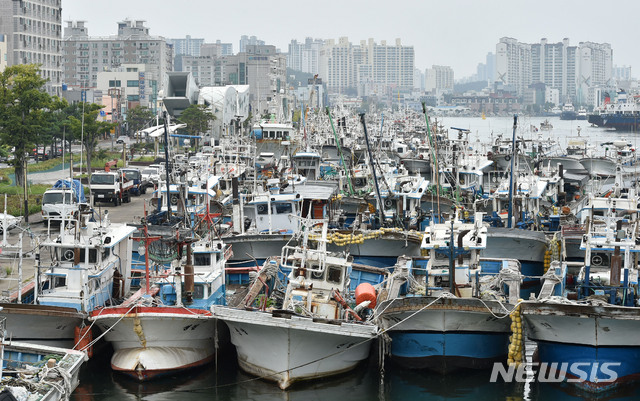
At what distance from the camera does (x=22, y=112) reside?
45.8 meters

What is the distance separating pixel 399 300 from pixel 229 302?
455cm

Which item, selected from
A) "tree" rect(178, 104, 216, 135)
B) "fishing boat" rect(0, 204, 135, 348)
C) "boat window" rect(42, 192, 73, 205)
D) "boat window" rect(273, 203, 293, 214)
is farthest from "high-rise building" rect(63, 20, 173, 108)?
"fishing boat" rect(0, 204, 135, 348)

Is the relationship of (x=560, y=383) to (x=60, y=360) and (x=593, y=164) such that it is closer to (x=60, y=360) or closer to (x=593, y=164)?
(x=60, y=360)

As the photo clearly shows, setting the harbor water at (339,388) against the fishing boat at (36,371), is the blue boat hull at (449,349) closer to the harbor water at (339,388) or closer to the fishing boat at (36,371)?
the harbor water at (339,388)

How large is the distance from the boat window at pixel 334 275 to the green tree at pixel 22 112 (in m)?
27.3

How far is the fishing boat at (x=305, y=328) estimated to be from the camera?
66.2 feet

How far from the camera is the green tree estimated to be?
149ft

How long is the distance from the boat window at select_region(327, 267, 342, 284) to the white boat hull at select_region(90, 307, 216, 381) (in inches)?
113

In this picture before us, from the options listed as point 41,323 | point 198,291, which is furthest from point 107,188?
point 41,323

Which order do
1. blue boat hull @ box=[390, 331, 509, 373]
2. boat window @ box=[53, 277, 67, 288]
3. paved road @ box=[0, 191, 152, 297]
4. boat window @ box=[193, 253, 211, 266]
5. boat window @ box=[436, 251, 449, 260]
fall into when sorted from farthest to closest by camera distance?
paved road @ box=[0, 191, 152, 297], boat window @ box=[436, 251, 449, 260], boat window @ box=[193, 253, 211, 266], boat window @ box=[53, 277, 67, 288], blue boat hull @ box=[390, 331, 509, 373]

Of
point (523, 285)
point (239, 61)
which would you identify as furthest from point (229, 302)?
point (239, 61)

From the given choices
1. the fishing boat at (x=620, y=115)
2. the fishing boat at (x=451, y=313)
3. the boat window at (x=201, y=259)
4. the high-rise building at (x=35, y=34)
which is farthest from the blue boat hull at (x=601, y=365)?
the fishing boat at (x=620, y=115)

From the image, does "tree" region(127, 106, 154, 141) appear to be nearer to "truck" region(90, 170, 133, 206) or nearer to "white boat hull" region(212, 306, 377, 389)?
"truck" region(90, 170, 133, 206)

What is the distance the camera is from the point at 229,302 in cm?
2305
